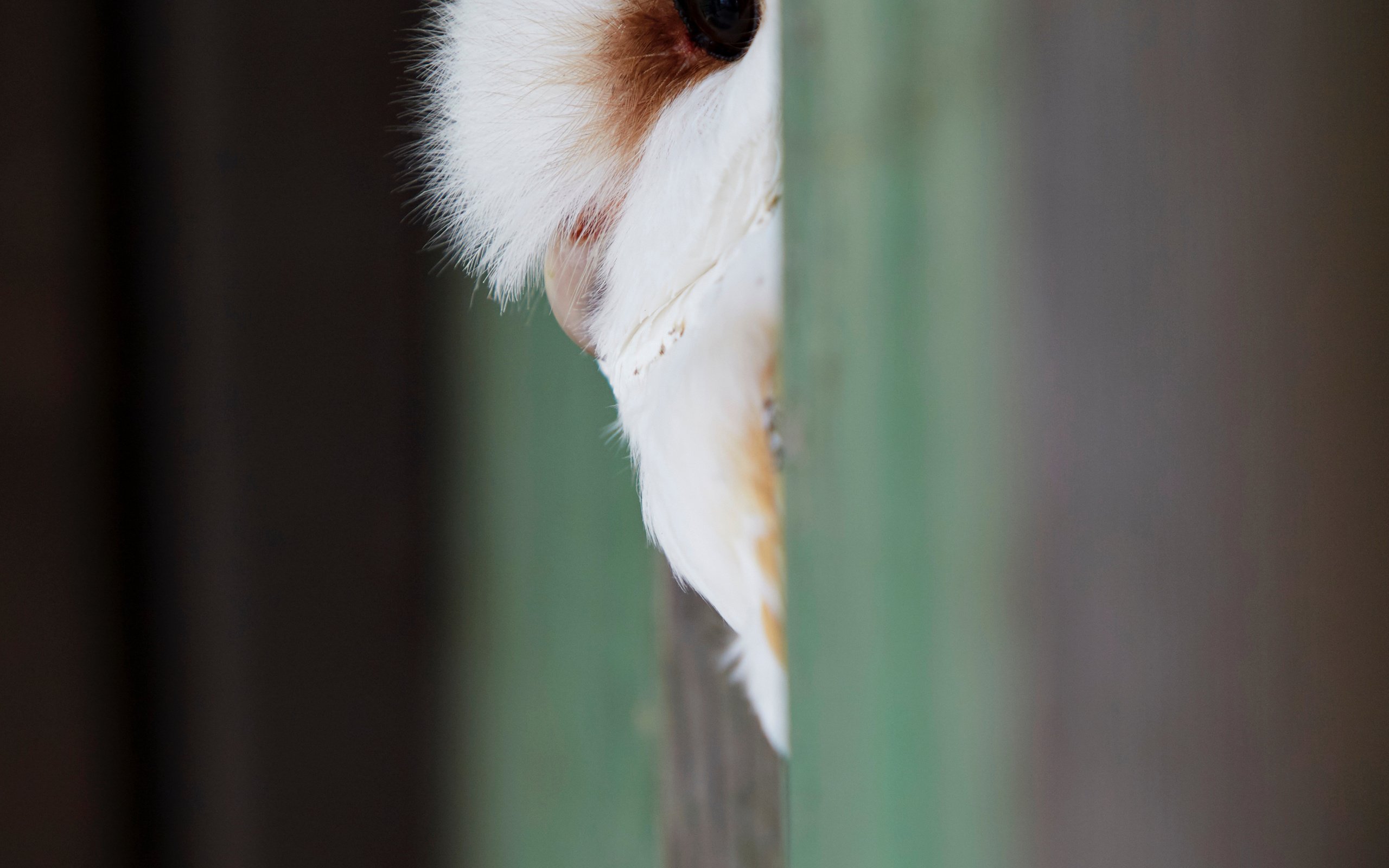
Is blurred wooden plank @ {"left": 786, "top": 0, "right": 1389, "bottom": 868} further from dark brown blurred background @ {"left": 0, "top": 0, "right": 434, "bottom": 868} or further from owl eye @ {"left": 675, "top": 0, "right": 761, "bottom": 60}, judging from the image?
dark brown blurred background @ {"left": 0, "top": 0, "right": 434, "bottom": 868}

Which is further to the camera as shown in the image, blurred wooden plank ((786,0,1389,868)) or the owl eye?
the owl eye

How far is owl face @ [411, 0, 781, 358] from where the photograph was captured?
0.18 meters

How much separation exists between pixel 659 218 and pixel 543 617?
0.32m

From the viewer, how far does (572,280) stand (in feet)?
0.75

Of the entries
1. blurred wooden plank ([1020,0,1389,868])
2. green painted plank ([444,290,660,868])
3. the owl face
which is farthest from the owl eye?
green painted plank ([444,290,660,868])

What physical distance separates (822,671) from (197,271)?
1.42 feet

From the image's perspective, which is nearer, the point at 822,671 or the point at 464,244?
the point at 822,671

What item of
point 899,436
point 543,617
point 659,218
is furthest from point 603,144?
point 543,617

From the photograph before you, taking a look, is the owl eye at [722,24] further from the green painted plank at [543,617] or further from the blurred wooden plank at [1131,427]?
the green painted plank at [543,617]

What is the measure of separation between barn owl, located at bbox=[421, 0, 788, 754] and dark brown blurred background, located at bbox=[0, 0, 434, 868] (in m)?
0.23

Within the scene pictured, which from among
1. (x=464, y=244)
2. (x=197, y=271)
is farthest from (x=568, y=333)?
(x=197, y=271)

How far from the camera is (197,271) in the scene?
0.45 metres

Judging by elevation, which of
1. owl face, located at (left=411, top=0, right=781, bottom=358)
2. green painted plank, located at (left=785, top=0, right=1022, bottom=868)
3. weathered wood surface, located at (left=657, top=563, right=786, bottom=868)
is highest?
owl face, located at (left=411, top=0, right=781, bottom=358)

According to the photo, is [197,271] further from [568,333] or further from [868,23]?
[868,23]
